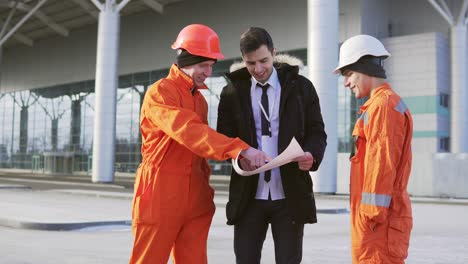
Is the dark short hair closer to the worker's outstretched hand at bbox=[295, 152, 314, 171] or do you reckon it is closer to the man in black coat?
the man in black coat

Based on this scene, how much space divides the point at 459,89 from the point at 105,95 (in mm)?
18713

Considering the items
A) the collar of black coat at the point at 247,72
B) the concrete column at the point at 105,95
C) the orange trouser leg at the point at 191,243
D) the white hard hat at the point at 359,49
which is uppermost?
the concrete column at the point at 105,95

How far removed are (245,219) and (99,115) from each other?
2674cm

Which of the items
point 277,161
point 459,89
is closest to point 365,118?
point 277,161

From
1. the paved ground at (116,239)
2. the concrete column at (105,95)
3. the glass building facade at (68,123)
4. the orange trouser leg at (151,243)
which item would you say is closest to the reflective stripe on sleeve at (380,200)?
the orange trouser leg at (151,243)

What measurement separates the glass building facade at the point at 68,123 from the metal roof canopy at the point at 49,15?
493 centimetres

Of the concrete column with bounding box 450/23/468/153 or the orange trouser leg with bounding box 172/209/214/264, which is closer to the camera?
the orange trouser leg with bounding box 172/209/214/264

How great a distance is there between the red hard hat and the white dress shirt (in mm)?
326

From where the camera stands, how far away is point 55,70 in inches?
2067

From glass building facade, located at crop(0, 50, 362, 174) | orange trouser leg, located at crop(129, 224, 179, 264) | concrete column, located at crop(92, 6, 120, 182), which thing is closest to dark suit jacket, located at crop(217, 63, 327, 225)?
orange trouser leg, located at crop(129, 224, 179, 264)

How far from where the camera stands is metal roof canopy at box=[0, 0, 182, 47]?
40.4 m

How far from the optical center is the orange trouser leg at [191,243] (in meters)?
3.26

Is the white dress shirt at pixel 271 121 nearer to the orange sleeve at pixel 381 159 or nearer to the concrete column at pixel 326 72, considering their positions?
the orange sleeve at pixel 381 159

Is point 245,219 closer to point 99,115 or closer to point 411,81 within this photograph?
point 99,115
